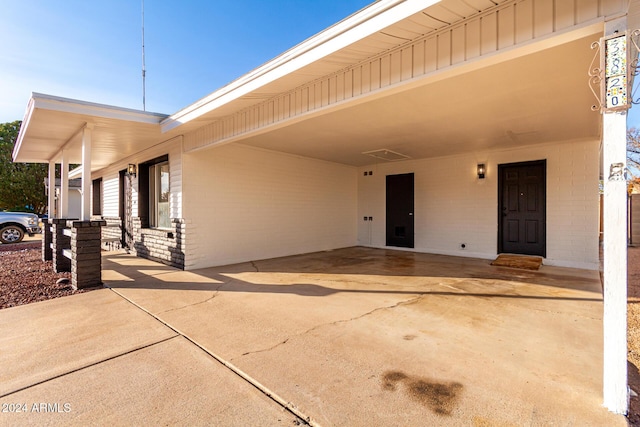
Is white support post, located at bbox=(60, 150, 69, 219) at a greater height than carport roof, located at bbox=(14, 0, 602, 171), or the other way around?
carport roof, located at bbox=(14, 0, 602, 171)

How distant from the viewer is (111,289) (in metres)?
4.39

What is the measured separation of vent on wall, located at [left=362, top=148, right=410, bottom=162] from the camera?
7.26 m

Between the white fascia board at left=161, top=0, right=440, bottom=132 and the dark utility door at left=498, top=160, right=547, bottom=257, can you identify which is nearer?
the white fascia board at left=161, top=0, right=440, bottom=132

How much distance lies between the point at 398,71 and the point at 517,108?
251 cm

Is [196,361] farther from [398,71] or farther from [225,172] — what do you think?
[225,172]

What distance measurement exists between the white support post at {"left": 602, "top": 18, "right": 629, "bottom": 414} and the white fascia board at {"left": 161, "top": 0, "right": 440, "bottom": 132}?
1311 mm

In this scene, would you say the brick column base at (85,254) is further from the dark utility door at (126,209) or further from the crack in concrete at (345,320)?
the dark utility door at (126,209)

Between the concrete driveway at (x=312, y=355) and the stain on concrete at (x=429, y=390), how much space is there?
0.03 ft

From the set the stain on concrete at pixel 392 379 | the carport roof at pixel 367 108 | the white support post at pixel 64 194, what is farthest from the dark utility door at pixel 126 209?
the stain on concrete at pixel 392 379

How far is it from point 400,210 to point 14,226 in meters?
12.5

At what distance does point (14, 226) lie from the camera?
10148mm

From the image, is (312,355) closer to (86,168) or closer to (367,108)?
(367,108)

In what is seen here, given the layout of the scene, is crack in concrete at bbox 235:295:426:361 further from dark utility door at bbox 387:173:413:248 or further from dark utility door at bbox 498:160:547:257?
dark utility door at bbox 387:173:413:248

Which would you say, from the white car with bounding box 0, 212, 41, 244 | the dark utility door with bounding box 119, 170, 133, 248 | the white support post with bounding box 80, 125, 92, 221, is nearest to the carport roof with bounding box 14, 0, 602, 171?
the white support post with bounding box 80, 125, 92, 221
